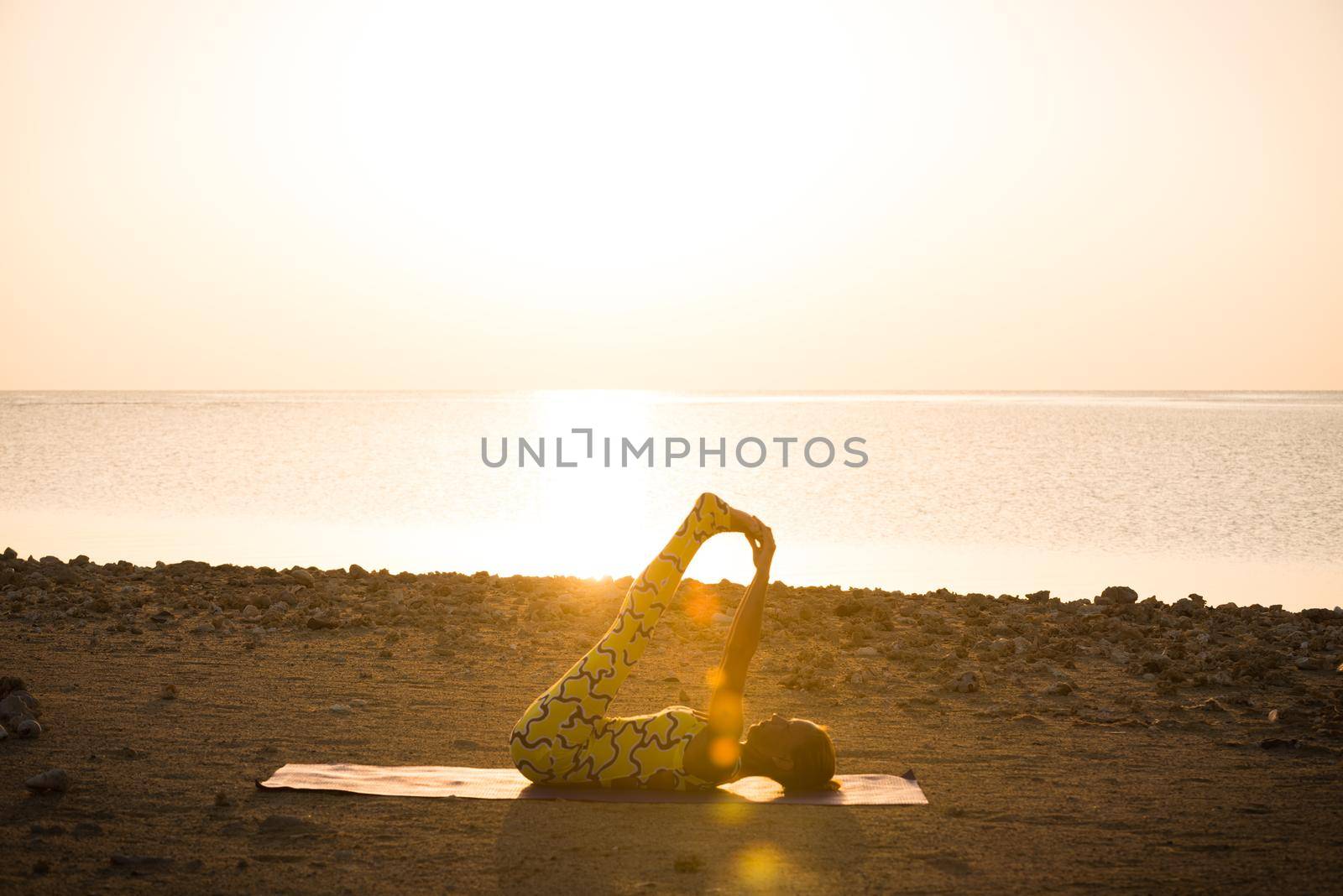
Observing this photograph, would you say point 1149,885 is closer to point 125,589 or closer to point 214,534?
point 125,589

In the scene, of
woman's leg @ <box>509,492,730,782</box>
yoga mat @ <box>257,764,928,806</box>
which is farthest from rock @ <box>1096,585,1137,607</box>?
woman's leg @ <box>509,492,730,782</box>

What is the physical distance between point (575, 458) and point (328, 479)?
75.2 feet

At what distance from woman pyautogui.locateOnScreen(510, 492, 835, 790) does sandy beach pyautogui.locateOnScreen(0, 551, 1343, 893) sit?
31cm

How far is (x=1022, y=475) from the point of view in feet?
143

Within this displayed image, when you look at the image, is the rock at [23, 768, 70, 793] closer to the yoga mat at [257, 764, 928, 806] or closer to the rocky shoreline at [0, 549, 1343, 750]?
the yoga mat at [257, 764, 928, 806]

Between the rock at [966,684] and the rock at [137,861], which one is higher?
the rock at [966,684]

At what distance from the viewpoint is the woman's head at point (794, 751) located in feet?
23.4

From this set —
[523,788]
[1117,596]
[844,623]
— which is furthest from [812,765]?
[1117,596]

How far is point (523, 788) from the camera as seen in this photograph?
24.0ft

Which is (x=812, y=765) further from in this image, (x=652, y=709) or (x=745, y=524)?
(x=652, y=709)

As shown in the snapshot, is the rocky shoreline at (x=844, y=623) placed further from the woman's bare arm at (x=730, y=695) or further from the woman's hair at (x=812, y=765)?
the woman's bare arm at (x=730, y=695)

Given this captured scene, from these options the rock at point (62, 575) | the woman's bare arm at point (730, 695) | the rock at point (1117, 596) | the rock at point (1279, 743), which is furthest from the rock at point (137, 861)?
the rock at point (1117, 596)

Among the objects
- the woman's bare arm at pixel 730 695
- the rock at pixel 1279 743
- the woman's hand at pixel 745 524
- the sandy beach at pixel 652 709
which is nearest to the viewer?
the sandy beach at pixel 652 709

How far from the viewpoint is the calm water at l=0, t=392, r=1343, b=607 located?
67.6 ft
